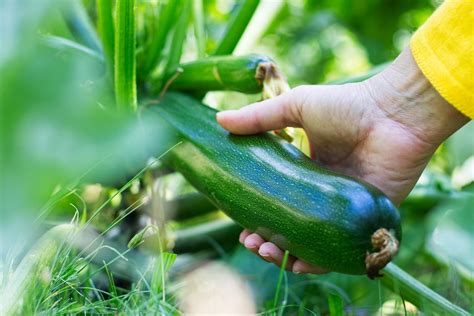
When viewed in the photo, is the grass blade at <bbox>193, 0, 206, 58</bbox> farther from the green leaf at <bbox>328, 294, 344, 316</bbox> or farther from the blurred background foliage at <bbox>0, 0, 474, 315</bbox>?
the green leaf at <bbox>328, 294, 344, 316</bbox>

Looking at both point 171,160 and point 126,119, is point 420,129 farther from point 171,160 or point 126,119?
point 126,119

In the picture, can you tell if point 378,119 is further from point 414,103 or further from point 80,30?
point 80,30

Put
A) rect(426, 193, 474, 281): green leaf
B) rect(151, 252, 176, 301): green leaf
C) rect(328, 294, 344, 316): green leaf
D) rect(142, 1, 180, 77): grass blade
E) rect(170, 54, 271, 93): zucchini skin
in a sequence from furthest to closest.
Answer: rect(142, 1, 180, 77): grass blade < rect(170, 54, 271, 93): zucchini skin < rect(328, 294, 344, 316): green leaf < rect(151, 252, 176, 301): green leaf < rect(426, 193, 474, 281): green leaf

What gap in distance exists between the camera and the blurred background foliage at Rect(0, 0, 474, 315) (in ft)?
1.15

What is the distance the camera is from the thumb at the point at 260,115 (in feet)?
4.61

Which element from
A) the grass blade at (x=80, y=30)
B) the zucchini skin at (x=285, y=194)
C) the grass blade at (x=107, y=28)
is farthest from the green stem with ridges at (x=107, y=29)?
the zucchini skin at (x=285, y=194)

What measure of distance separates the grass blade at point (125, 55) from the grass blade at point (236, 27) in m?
0.36

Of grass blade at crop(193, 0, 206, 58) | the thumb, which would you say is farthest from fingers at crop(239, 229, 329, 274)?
grass blade at crop(193, 0, 206, 58)

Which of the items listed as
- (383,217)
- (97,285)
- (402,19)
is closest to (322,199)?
(383,217)

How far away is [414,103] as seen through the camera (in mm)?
1381

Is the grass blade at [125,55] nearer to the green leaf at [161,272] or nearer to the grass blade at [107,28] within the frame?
the grass blade at [107,28]

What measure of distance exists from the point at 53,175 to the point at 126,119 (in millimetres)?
64

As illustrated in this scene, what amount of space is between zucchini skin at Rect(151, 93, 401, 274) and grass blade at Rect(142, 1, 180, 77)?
11.6 inches

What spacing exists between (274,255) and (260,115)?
30 cm
